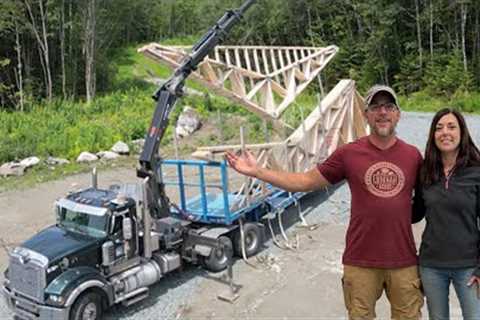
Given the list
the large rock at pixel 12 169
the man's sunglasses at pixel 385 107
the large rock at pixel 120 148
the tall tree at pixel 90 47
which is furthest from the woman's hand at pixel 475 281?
the tall tree at pixel 90 47

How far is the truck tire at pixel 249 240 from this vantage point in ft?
27.1

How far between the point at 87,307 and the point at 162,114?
273 cm

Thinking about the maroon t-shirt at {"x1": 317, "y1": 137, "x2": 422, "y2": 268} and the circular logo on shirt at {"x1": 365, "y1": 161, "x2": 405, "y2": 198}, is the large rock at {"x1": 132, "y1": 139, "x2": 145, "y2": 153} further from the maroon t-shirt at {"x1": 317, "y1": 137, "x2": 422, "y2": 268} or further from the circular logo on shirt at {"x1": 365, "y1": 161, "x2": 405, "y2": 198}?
the circular logo on shirt at {"x1": 365, "y1": 161, "x2": 405, "y2": 198}

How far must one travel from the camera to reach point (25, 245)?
6.29 metres

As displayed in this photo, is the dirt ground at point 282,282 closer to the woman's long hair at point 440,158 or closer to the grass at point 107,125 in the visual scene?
the grass at point 107,125

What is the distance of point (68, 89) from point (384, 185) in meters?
29.5

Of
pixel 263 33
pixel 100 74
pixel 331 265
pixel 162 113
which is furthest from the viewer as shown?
pixel 263 33

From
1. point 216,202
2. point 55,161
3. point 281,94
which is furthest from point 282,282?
point 55,161

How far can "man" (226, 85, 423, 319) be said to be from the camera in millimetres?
3350

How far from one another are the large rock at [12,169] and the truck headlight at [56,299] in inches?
377

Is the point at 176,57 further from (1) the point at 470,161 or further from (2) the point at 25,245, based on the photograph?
(1) the point at 470,161

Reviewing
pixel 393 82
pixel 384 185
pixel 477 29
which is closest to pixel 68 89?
pixel 393 82

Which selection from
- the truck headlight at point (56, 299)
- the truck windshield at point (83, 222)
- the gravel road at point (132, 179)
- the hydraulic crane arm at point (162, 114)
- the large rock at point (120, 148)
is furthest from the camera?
the large rock at point (120, 148)

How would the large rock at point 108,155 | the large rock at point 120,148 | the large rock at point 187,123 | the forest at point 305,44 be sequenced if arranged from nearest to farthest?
1. the large rock at point 108,155
2. the large rock at point 120,148
3. the large rock at point 187,123
4. the forest at point 305,44
